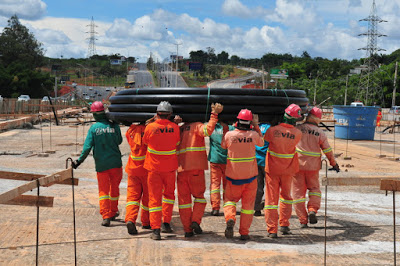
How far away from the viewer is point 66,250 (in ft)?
18.6

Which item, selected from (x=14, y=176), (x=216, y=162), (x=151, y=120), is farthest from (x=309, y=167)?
(x=14, y=176)

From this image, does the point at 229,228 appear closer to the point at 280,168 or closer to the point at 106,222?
the point at 280,168

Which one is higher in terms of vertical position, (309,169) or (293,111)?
(293,111)

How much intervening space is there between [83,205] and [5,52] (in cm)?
8690

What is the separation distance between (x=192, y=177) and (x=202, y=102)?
3.49ft

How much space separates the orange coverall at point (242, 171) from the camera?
20.8 feet

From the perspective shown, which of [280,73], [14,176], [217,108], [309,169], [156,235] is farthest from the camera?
[280,73]

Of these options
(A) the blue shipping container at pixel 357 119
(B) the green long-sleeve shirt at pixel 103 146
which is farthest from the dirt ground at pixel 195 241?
(A) the blue shipping container at pixel 357 119

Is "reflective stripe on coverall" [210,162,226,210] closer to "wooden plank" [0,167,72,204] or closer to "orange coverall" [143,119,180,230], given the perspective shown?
"orange coverall" [143,119,180,230]

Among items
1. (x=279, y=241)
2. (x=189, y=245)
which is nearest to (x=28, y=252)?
(x=189, y=245)

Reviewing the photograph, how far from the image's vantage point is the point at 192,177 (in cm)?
653

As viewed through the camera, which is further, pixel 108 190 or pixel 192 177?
pixel 108 190

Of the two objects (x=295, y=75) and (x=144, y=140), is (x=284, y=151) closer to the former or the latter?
(x=144, y=140)

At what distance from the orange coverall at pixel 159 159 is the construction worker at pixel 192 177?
0.19 metres
